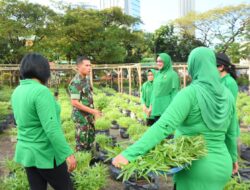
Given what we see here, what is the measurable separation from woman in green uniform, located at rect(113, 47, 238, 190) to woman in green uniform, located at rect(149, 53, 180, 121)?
2.51 meters

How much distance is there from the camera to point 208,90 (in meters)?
1.79

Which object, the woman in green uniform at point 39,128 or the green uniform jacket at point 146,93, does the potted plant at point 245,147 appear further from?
the woman in green uniform at point 39,128

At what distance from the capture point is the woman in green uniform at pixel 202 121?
5.61 ft

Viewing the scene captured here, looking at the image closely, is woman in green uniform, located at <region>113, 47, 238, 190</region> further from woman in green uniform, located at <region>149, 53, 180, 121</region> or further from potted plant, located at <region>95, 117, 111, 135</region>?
potted plant, located at <region>95, 117, 111, 135</region>

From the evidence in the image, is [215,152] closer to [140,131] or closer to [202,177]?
[202,177]

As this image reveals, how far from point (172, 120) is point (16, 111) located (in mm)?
1028

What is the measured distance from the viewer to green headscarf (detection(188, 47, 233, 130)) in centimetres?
177

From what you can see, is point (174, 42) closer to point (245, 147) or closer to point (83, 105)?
point (245, 147)

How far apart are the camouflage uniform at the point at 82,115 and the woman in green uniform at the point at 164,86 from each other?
0.97 meters

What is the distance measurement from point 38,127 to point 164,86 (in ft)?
8.62

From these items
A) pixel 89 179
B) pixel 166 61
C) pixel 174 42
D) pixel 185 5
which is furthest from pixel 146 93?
pixel 185 5

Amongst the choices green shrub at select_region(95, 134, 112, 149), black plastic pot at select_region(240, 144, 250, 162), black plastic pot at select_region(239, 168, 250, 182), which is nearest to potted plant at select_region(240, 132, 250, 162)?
black plastic pot at select_region(240, 144, 250, 162)

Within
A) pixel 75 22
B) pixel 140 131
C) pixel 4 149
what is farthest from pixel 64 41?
pixel 140 131

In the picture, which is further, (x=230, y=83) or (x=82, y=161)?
(x=82, y=161)
